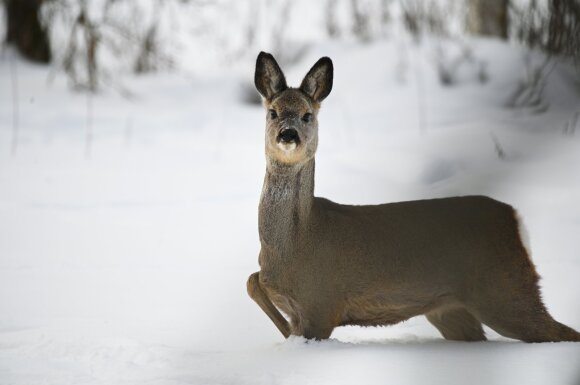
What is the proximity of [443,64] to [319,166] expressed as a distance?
3.77 meters

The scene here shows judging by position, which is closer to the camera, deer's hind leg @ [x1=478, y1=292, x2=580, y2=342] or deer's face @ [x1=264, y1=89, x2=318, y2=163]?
deer's hind leg @ [x1=478, y1=292, x2=580, y2=342]

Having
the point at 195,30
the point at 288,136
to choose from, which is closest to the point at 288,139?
the point at 288,136

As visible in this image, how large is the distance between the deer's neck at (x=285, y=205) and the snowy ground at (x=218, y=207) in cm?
52

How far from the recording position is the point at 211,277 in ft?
16.6

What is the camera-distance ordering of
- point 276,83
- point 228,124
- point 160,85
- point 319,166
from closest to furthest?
1. point 276,83
2. point 319,166
3. point 228,124
4. point 160,85

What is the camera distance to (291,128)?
11.5 ft

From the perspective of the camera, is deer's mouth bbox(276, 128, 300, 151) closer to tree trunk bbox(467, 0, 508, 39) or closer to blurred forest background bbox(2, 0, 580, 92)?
blurred forest background bbox(2, 0, 580, 92)

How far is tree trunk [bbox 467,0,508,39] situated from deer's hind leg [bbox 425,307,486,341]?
8808 mm

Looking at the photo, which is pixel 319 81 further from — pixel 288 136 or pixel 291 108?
pixel 288 136

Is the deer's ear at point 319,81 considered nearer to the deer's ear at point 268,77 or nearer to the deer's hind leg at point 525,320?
the deer's ear at point 268,77

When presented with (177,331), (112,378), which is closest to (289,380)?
(112,378)

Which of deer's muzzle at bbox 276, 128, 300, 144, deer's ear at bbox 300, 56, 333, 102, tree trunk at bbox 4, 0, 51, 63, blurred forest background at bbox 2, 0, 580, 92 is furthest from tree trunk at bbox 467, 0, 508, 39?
deer's muzzle at bbox 276, 128, 300, 144

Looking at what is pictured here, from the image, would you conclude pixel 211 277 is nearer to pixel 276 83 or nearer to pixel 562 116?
pixel 276 83

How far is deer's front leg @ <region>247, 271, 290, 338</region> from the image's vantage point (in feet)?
11.9
